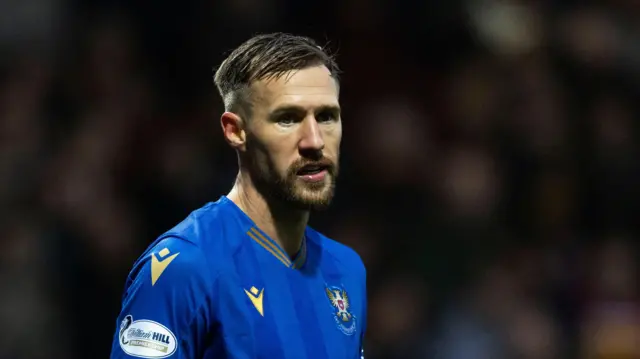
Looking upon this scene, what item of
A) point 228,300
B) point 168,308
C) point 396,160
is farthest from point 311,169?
point 396,160

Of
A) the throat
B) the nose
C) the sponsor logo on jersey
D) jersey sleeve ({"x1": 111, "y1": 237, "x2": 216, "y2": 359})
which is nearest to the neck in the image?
the throat

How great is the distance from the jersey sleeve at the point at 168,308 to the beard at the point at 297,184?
38cm

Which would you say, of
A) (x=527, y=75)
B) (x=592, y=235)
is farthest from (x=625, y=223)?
(x=527, y=75)

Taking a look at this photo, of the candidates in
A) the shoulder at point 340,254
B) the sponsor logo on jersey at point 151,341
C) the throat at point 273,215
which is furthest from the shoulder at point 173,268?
the shoulder at point 340,254

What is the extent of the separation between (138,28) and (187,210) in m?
2.03

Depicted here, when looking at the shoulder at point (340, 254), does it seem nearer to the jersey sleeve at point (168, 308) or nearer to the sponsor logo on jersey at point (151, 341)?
the jersey sleeve at point (168, 308)

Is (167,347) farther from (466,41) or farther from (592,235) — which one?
(466,41)

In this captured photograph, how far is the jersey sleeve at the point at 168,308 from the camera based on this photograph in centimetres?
313

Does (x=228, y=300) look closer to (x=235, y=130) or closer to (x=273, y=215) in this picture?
(x=273, y=215)

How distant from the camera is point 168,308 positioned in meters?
3.15

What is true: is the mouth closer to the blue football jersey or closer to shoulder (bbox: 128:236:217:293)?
the blue football jersey

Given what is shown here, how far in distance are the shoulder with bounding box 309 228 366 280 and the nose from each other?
22.3 inches

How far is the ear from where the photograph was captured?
3527 mm

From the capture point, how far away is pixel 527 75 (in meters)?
8.70
